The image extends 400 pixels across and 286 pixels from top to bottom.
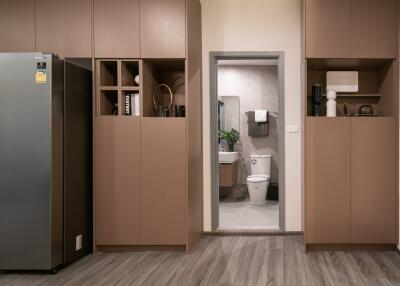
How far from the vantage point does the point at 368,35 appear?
11.0 feet

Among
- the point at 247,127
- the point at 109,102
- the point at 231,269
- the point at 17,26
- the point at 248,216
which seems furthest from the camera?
the point at 247,127

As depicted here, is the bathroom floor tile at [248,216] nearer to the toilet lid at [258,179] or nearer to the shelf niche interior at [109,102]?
the toilet lid at [258,179]

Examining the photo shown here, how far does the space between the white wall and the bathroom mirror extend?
2.70 metres

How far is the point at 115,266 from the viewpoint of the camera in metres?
3.08

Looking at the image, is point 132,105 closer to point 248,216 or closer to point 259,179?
point 248,216

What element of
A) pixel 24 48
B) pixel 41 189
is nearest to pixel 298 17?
pixel 24 48

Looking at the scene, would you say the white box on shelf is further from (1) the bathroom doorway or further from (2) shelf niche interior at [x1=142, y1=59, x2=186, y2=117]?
(1) the bathroom doorway

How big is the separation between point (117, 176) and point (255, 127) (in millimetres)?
3725

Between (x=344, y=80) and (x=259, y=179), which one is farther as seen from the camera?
(x=259, y=179)

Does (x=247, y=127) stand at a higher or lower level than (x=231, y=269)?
higher

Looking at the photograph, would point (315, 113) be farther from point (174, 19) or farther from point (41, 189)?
point (41, 189)

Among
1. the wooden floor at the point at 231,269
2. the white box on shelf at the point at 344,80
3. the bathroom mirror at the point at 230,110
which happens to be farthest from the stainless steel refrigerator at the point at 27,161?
the bathroom mirror at the point at 230,110

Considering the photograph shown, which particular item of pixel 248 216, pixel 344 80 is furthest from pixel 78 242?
pixel 344 80

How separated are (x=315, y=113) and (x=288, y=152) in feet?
1.85
